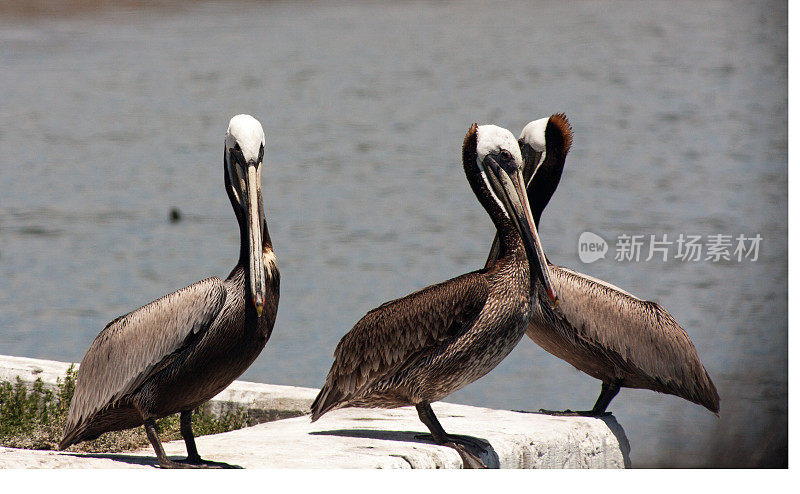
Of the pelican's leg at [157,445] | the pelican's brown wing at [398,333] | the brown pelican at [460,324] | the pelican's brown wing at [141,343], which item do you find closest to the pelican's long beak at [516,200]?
the brown pelican at [460,324]

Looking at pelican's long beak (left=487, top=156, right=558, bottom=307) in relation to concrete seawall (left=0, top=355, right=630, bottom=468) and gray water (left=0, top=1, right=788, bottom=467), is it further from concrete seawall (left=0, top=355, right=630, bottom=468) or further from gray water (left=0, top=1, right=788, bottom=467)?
gray water (left=0, top=1, right=788, bottom=467)

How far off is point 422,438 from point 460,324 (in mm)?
572

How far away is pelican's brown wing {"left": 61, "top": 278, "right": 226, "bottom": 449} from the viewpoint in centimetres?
393

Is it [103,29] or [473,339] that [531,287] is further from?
[103,29]

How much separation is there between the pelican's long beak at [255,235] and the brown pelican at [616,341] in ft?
4.42

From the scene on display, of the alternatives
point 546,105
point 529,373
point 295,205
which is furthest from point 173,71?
point 529,373

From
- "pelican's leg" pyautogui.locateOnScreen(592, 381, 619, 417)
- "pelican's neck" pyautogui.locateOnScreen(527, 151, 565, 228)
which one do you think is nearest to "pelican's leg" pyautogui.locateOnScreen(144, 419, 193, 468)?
"pelican's leg" pyautogui.locateOnScreen(592, 381, 619, 417)

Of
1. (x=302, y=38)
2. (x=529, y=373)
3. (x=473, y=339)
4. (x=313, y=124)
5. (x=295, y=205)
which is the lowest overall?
(x=529, y=373)

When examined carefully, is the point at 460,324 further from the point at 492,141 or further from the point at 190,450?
the point at 190,450

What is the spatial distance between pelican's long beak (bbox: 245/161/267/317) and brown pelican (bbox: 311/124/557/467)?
0.62 m

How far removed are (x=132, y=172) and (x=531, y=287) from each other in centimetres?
606

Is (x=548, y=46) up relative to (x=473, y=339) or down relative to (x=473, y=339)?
up

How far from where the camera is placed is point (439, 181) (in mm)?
9773

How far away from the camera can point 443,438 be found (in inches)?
171
